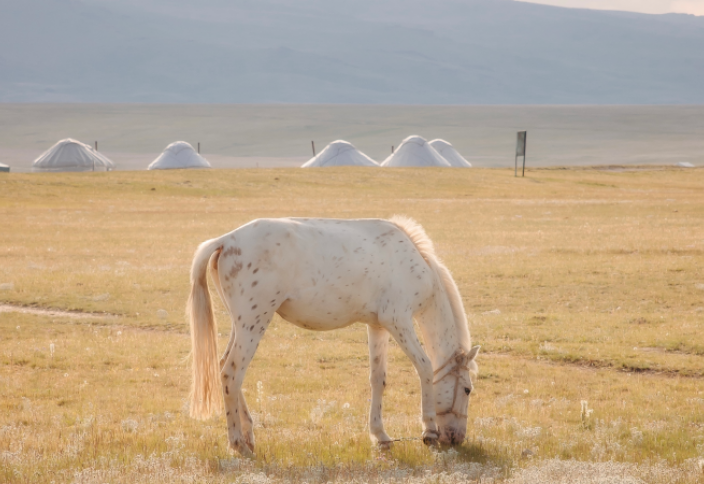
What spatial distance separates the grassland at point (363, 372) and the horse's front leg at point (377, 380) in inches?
5.7

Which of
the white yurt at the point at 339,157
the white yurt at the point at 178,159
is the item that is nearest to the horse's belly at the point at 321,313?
the white yurt at the point at 339,157

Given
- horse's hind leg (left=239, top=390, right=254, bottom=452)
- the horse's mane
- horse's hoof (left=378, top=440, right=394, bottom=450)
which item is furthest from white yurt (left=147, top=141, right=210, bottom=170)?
horse's hoof (left=378, top=440, right=394, bottom=450)

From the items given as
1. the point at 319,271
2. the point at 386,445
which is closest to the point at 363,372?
the point at 386,445

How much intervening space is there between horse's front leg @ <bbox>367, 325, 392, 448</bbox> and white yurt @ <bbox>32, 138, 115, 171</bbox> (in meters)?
67.6

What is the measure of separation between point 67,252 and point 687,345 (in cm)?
1761

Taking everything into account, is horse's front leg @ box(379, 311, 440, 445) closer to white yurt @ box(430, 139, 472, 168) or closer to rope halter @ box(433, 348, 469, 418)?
rope halter @ box(433, 348, 469, 418)

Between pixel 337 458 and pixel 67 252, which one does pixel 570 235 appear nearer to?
pixel 67 252

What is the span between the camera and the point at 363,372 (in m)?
10.1

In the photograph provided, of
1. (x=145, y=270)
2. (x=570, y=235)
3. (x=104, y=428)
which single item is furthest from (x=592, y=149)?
(x=104, y=428)

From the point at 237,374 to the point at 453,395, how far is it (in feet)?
6.63

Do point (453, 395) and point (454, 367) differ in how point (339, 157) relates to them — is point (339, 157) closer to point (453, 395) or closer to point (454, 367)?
point (454, 367)

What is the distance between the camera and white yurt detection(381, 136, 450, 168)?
71.8 metres

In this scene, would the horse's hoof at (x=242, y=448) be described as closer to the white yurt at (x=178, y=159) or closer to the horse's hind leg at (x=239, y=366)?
the horse's hind leg at (x=239, y=366)

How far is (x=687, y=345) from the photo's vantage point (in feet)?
36.7
